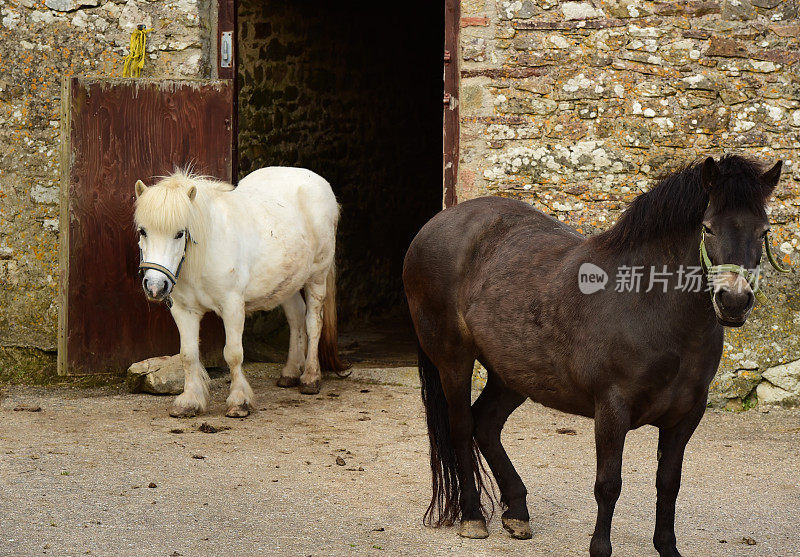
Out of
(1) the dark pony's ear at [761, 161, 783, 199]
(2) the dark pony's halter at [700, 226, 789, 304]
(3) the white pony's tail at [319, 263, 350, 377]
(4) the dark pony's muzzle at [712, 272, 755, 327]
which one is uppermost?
(1) the dark pony's ear at [761, 161, 783, 199]

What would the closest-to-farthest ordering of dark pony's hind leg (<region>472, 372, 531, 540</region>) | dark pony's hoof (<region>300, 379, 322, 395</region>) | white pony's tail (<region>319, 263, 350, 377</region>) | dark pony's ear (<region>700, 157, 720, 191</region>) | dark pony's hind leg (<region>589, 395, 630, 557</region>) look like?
1. dark pony's ear (<region>700, 157, 720, 191</region>)
2. dark pony's hind leg (<region>589, 395, 630, 557</region>)
3. dark pony's hind leg (<region>472, 372, 531, 540</region>)
4. dark pony's hoof (<region>300, 379, 322, 395</region>)
5. white pony's tail (<region>319, 263, 350, 377</region>)

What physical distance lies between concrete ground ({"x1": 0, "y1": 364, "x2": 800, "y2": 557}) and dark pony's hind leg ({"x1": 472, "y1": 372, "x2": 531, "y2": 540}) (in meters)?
0.13

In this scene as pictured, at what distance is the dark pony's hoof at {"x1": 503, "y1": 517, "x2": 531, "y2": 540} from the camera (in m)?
4.49

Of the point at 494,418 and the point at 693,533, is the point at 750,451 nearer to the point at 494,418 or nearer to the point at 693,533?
the point at 693,533

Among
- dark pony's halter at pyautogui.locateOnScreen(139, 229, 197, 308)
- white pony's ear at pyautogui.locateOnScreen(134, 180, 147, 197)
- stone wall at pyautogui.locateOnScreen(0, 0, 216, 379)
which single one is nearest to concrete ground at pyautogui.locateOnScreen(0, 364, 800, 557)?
stone wall at pyautogui.locateOnScreen(0, 0, 216, 379)

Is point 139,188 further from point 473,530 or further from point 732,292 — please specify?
point 732,292

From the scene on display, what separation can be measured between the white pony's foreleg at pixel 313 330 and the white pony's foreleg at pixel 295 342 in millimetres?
84

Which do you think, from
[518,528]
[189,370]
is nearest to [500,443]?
[518,528]

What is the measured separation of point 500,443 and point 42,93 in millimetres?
5025

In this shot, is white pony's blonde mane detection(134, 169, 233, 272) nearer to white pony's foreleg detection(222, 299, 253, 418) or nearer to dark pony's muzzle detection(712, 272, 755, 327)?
white pony's foreleg detection(222, 299, 253, 418)

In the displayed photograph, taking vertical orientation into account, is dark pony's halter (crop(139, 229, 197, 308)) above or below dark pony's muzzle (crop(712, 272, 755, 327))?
below

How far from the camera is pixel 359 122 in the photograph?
34.9ft

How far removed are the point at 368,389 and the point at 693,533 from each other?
3382 millimetres

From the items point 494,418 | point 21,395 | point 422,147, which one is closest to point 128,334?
point 21,395
